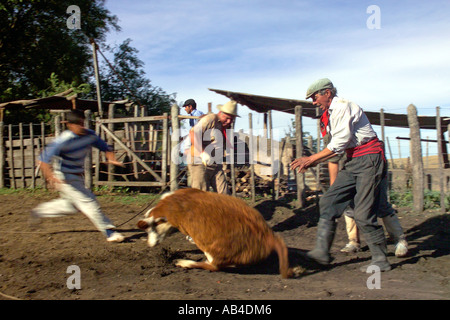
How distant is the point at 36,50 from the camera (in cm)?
1803

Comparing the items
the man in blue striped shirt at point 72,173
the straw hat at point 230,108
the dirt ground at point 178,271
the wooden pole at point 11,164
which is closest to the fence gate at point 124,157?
the wooden pole at point 11,164

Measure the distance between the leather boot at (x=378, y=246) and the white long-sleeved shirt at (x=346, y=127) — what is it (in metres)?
0.96

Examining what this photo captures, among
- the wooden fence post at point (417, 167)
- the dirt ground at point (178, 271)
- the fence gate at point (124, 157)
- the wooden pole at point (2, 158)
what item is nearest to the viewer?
the dirt ground at point (178, 271)

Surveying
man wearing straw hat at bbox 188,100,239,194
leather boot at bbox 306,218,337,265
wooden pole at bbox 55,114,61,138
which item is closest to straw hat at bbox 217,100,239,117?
man wearing straw hat at bbox 188,100,239,194

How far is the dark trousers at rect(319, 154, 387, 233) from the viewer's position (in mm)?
4160

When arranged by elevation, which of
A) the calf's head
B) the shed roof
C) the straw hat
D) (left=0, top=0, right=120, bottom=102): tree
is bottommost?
the calf's head

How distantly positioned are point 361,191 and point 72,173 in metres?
3.71

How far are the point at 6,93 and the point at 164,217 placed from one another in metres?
16.3

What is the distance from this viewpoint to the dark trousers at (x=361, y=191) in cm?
416

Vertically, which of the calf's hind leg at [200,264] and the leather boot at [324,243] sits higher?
the leather boot at [324,243]

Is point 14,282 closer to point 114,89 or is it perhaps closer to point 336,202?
point 336,202

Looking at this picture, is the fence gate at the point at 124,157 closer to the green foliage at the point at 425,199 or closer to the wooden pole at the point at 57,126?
the wooden pole at the point at 57,126

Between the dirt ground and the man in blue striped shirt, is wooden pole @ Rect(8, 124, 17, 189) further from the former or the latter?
the man in blue striped shirt
